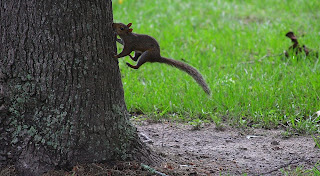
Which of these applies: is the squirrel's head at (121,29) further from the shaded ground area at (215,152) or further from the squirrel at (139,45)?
the shaded ground area at (215,152)

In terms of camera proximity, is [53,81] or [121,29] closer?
[53,81]

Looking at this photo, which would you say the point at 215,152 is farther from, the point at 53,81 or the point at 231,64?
the point at 231,64

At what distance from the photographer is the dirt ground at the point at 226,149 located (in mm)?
3334

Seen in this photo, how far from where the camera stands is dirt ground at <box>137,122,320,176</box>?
3.33 meters

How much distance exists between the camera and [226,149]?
12.3 ft

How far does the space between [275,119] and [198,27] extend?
11.6 ft

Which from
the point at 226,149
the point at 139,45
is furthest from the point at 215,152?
the point at 139,45

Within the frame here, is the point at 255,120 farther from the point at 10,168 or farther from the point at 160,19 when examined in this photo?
the point at 160,19

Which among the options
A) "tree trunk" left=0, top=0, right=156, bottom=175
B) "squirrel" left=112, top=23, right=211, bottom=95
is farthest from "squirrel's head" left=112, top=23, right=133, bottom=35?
"tree trunk" left=0, top=0, right=156, bottom=175

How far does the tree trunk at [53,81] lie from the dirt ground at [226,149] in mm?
746

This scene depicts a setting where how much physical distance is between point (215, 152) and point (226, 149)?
5.2 inches

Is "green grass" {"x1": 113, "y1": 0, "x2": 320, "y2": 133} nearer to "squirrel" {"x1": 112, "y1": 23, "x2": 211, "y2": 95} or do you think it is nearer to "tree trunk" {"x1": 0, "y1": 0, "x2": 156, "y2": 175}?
"squirrel" {"x1": 112, "y1": 23, "x2": 211, "y2": 95}

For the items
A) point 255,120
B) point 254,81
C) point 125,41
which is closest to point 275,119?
point 255,120

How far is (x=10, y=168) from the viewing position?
112 inches
